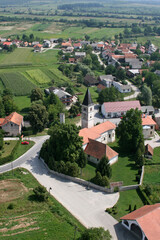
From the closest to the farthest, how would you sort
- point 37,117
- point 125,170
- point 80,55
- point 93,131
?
point 125,170, point 93,131, point 37,117, point 80,55

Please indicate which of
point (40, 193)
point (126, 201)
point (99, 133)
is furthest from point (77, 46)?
point (40, 193)

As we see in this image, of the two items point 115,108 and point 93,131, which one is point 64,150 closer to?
point 93,131

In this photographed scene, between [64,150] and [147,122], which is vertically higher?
[64,150]

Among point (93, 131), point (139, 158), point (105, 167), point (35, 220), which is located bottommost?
point (35, 220)

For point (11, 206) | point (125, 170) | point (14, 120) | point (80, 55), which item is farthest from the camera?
point (80, 55)

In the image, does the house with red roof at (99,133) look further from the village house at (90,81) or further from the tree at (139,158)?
the village house at (90,81)

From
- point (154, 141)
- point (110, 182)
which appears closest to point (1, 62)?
point (154, 141)

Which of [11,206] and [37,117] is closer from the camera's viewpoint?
[11,206]
